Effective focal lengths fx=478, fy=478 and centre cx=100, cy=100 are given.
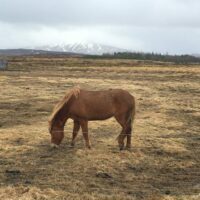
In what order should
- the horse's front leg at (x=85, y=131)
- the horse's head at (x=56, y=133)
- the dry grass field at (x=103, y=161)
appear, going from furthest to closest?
the horse's head at (x=56, y=133), the horse's front leg at (x=85, y=131), the dry grass field at (x=103, y=161)

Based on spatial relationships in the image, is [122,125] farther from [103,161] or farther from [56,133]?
[56,133]

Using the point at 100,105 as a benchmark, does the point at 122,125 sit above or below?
below

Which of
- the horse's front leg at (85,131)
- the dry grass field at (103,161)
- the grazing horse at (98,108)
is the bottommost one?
the dry grass field at (103,161)

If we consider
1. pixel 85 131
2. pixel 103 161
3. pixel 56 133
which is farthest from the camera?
pixel 56 133

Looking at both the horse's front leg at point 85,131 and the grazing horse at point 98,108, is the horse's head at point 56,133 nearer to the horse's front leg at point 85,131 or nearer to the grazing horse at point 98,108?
the grazing horse at point 98,108

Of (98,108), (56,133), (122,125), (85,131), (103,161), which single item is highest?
(98,108)

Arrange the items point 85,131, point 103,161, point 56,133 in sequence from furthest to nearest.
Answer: point 56,133 < point 85,131 < point 103,161

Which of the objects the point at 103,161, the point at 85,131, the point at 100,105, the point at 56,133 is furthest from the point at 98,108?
the point at 103,161

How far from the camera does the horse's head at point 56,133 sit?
1377 centimetres

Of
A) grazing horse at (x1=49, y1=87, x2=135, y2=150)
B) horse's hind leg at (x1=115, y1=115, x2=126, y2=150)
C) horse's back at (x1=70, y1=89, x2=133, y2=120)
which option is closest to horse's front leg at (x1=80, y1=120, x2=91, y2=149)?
grazing horse at (x1=49, y1=87, x2=135, y2=150)

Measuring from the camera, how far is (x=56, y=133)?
13781mm

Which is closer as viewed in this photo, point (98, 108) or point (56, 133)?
point (98, 108)

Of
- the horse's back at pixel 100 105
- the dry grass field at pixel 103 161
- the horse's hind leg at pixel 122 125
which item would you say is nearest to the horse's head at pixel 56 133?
the dry grass field at pixel 103 161

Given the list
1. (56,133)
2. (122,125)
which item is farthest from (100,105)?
(56,133)
